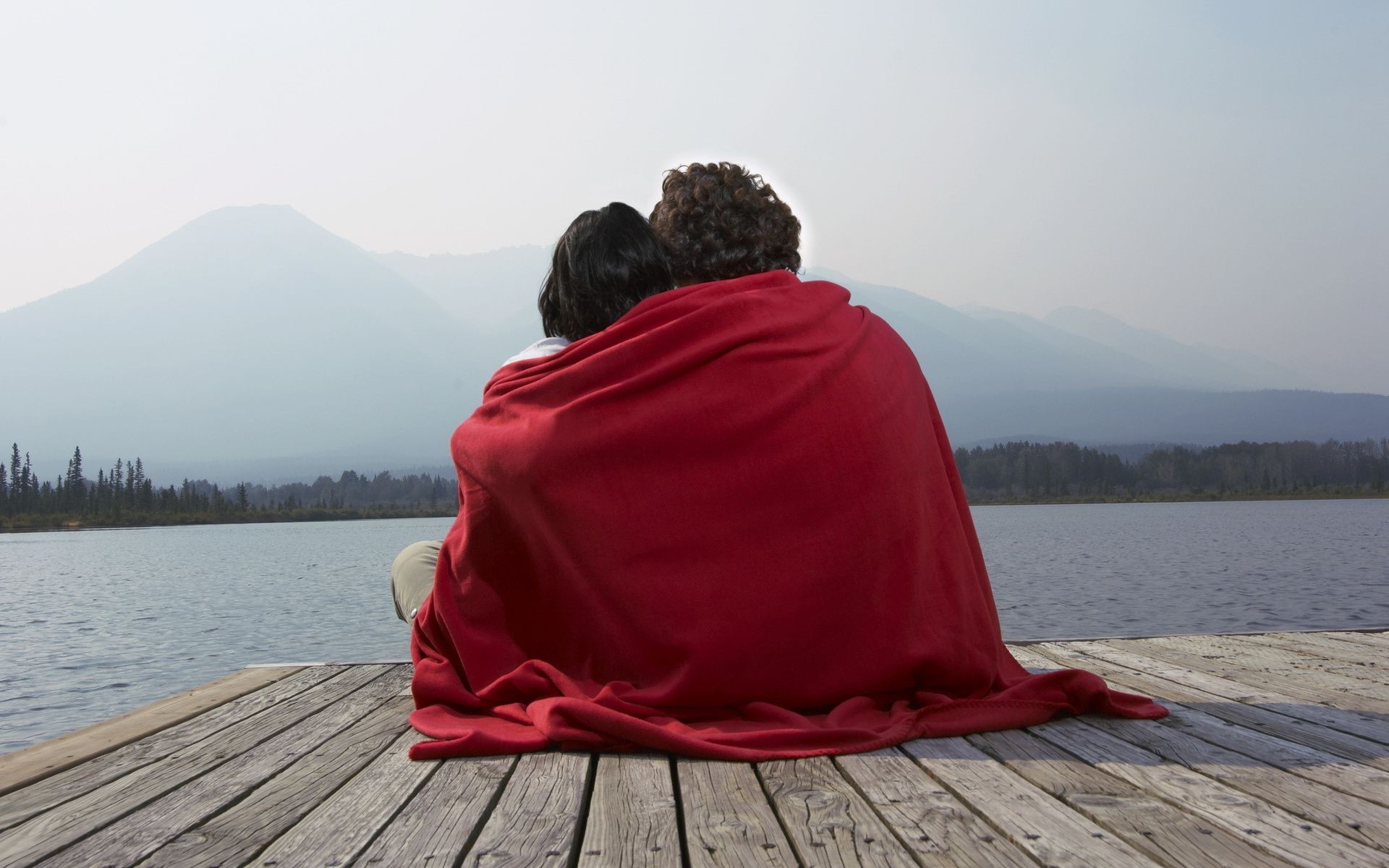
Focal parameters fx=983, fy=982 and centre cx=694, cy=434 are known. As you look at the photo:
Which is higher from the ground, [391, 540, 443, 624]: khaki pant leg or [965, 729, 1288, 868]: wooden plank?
[391, 540, 443, 624]: khaki pant leg

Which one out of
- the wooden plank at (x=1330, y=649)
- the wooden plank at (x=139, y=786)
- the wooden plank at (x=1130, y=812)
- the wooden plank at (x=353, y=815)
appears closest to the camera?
the wooden plank at (x=1130, y=812)

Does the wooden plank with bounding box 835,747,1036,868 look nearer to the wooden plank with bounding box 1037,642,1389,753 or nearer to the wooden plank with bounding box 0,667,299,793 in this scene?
the wooden plank with bounding box 1037,642,1389,753

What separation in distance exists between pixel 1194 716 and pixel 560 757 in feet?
5.48

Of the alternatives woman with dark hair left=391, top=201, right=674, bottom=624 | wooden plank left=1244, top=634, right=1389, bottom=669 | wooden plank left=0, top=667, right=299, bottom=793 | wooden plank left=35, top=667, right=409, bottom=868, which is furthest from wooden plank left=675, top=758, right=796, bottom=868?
wooden plank left=1244, top=634, right=1389, bottom=669

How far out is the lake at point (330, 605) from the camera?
1100 centimetres

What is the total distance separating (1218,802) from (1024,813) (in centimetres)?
38

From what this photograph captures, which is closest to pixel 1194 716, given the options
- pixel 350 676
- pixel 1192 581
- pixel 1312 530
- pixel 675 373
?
pixel 675 373

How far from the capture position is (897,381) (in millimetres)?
2742

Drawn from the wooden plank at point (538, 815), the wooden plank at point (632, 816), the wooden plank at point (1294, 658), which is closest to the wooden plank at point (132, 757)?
the wooden plank at point (538, 815)

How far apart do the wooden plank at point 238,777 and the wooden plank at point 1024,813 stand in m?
1.36

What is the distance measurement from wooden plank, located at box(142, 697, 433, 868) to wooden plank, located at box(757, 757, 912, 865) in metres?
0.79

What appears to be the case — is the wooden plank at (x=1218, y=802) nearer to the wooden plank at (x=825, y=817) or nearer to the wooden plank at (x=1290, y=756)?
the wooden plank at (x=1290, y=756)

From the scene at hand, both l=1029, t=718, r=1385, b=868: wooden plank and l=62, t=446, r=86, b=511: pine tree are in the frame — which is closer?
l=1029, t=718, r=1385, b=868: wooden plank

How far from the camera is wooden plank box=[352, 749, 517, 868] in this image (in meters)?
1.63
